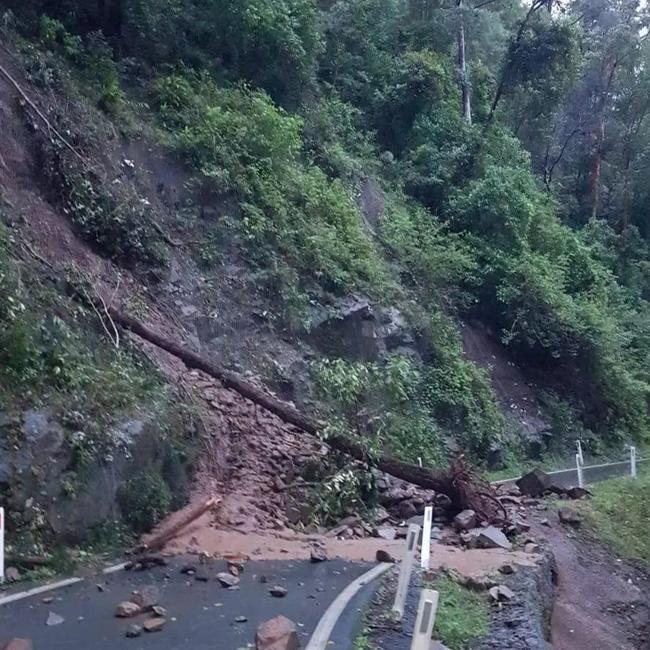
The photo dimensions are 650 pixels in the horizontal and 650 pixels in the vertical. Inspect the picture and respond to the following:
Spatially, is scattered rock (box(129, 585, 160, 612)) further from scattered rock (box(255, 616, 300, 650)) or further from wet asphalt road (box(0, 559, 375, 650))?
scattered rock (box(255, 616, 300, 650))

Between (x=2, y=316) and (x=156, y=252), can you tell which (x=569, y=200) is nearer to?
(x=156, y=252)

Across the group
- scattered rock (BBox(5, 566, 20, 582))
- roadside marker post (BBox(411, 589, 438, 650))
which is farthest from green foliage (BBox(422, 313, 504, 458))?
roadside marker post (BBox(411, 589, 438, 650))

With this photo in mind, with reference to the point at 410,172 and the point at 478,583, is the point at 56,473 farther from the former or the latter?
the point at 410,172

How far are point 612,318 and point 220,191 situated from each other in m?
16.2

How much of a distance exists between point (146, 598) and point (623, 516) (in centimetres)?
1159

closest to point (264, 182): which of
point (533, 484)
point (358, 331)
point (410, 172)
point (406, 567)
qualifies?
point (358, 331)

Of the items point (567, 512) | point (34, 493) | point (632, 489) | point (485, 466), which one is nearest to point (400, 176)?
point (485, 466)

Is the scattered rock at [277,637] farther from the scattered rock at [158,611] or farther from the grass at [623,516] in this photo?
the grass at [623,516]

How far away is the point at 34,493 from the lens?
34.0 feet

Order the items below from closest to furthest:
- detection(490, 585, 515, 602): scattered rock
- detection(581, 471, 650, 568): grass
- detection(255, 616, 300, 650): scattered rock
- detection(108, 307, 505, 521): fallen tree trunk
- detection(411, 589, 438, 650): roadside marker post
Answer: detection(411, 589, 438, 650): roadside marker post
detection(255, 616, 300, 650): scattered rock
detection(490, 585, 515, 602): scattered rock
detection(108, 307, 505, 521): fallen tree trunk
detection(581, 471, 650, 568): grass

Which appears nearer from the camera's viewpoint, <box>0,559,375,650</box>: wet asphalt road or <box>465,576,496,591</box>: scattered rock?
<box>0,559,375,650</box>: wet asphalt road

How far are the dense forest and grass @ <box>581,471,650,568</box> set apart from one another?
12.5 feet

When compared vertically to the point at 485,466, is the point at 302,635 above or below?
above

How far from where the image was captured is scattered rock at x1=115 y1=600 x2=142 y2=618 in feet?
27.0
